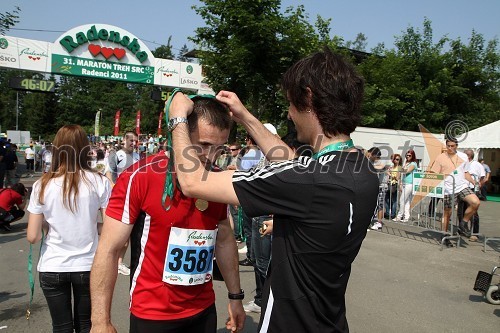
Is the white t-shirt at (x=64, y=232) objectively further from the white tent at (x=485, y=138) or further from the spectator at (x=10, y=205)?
the white tent at (x=485, y=138)

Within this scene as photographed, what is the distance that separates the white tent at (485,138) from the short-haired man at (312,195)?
58.1ft

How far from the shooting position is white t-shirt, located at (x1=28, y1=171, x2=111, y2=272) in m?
2.90

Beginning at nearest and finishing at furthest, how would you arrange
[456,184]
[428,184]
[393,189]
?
[456,184], [428,184], [393,189]

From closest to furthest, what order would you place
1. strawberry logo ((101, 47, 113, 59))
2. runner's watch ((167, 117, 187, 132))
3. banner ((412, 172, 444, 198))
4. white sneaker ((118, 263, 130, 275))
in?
runner's watch ((167, 117, 187, 132)) < white sneaker ((118, 263, 130, 275)) < banner ((412, 172, 444, 198)) < strawberry logo ((101, 47, 113, 59))

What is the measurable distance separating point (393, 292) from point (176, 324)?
416cm

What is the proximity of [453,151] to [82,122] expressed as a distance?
7806 centimetres

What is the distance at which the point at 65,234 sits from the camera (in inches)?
116

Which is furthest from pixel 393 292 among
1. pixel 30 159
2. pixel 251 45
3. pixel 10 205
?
pixel 30 159

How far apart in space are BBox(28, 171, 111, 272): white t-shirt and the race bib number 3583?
131 cm

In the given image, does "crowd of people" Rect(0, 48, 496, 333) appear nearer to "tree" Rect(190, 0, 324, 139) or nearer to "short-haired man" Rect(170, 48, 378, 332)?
"short-haired man" Rect(170, 48, 378, 332)

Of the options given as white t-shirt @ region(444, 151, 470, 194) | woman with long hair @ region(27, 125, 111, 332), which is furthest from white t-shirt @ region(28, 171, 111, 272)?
white t-shirt @ region(444, 151, 470, 194)

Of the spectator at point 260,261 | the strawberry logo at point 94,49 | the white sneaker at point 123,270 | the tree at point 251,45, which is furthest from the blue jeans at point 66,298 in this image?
the strawberry logo at point 94,49

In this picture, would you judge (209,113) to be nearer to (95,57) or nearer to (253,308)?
(253,308)

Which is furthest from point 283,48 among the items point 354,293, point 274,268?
point 274,268
